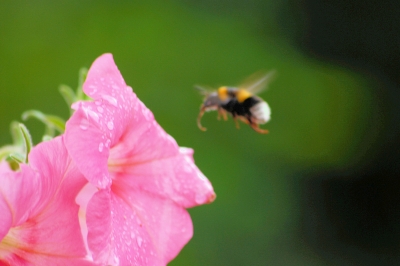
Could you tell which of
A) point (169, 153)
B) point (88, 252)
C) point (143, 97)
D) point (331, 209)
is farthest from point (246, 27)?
point (88, 252)

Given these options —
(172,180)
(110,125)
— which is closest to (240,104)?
(172,180)

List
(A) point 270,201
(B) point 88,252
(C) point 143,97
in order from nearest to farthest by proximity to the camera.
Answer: (B) point 88,252
(C) point 143,97
(A) point 270,201

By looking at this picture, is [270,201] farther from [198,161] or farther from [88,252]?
[88,252]

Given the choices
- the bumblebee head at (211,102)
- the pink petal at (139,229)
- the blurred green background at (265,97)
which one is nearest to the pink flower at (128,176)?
the pink petal at (139,229)

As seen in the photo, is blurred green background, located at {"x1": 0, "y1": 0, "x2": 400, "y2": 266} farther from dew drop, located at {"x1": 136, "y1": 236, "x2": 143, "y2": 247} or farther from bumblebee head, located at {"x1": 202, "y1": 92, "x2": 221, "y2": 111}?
dew drop, located at {"x1": 136, "y1": 236, "x2": 143, "y2": 247}

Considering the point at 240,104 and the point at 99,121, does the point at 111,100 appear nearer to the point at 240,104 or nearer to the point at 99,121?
the point at 99,121

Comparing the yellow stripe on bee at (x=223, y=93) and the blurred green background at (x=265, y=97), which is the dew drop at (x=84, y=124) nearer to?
the yellow stripe on bee at (x=223, y=93)
